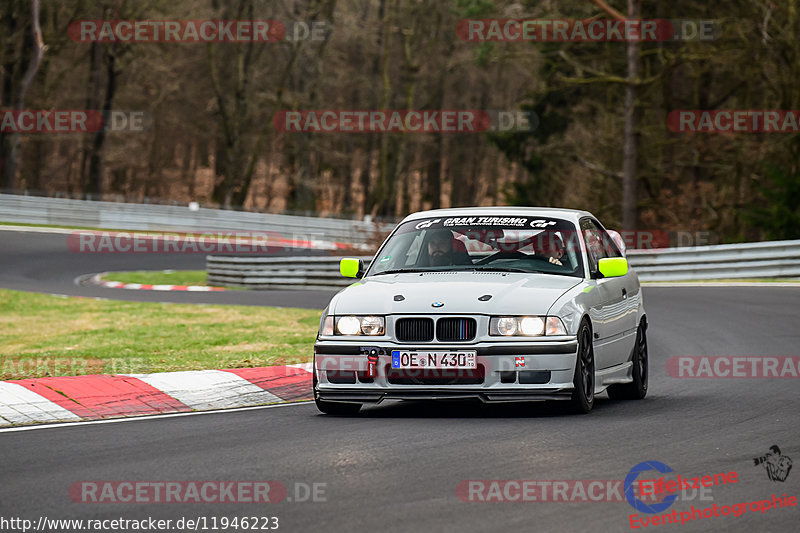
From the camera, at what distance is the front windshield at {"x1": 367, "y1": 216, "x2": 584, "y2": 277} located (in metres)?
9.69

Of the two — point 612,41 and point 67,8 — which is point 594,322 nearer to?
point 612,41

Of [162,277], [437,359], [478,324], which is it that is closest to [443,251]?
[478,324]

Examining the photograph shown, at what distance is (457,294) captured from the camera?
342 inches

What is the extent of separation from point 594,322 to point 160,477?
394 cm

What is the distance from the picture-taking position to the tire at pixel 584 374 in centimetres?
869

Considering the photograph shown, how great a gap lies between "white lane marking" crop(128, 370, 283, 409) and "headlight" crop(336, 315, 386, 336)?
5.31ft

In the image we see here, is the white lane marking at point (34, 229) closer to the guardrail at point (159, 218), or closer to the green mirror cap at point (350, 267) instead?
the guardrail at point (159, 218)

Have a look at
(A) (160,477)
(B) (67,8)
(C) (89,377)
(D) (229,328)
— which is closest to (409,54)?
(B) (67,8)

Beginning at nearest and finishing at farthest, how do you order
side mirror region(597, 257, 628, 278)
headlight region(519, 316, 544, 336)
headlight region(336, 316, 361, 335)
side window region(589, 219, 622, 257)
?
headlight region(519, 316, 544, 336) < headlight region(336, 316, 361, 335) < side mirror region(597, 257, 628, 278) < side window region(589, 219, 622, 257)

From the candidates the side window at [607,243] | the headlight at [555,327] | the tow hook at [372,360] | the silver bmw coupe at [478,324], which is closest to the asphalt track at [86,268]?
the side window at [607,243]

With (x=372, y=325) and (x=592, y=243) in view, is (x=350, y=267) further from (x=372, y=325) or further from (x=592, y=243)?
(x=592, y=243)

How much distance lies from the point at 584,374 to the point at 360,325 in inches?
65.0

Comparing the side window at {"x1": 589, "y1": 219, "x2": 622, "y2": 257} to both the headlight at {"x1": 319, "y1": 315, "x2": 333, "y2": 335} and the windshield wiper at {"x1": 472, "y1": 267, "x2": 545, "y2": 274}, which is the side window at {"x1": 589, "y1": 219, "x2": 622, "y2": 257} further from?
the headlight at {"x1": 319, "y1": 315, "x2": 333, "y2": 335}

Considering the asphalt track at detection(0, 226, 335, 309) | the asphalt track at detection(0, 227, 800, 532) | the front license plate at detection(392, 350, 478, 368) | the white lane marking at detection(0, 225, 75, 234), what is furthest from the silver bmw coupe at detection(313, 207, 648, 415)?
the white lane marking at detection(0, 225, 75, 234)
